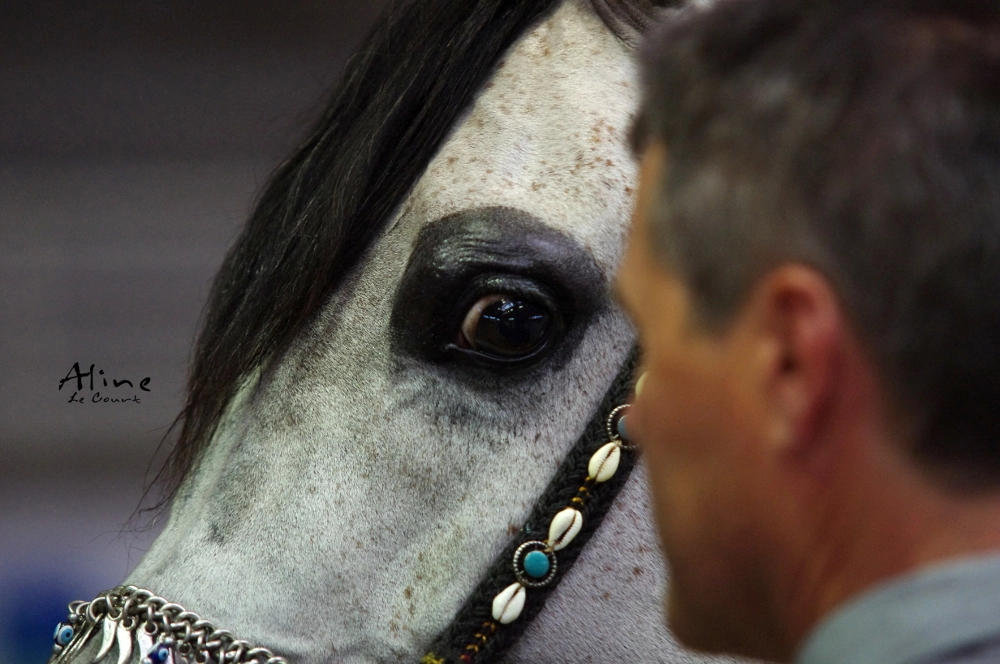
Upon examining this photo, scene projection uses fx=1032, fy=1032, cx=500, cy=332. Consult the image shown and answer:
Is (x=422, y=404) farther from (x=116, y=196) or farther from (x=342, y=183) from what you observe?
(x=116, y=196)

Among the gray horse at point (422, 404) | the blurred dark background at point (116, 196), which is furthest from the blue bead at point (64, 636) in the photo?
the blurred dark background at point (116, 196)

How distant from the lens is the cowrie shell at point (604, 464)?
889mm

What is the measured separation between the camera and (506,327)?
35.8 inches

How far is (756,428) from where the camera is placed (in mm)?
455

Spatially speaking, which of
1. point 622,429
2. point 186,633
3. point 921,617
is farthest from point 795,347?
point 186,633

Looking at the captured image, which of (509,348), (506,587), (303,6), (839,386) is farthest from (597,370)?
(303,6)

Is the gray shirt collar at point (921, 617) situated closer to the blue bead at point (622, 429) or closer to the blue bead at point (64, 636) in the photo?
the blue bead at point (622, 429)

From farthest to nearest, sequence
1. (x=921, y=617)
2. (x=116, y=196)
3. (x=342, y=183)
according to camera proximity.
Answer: (x=116, y=196), (x=342, y=183), (x=921, y=617)

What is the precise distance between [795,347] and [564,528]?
48cm

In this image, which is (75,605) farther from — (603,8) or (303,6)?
(303,6)

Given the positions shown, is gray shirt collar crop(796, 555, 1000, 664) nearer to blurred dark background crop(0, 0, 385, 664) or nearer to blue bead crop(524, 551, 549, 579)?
blue bead crop(524, 551, 549, 579)

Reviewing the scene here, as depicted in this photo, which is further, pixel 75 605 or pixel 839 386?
pixel 75 605

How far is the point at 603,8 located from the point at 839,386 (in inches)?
28.5

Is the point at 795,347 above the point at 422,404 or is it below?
above
